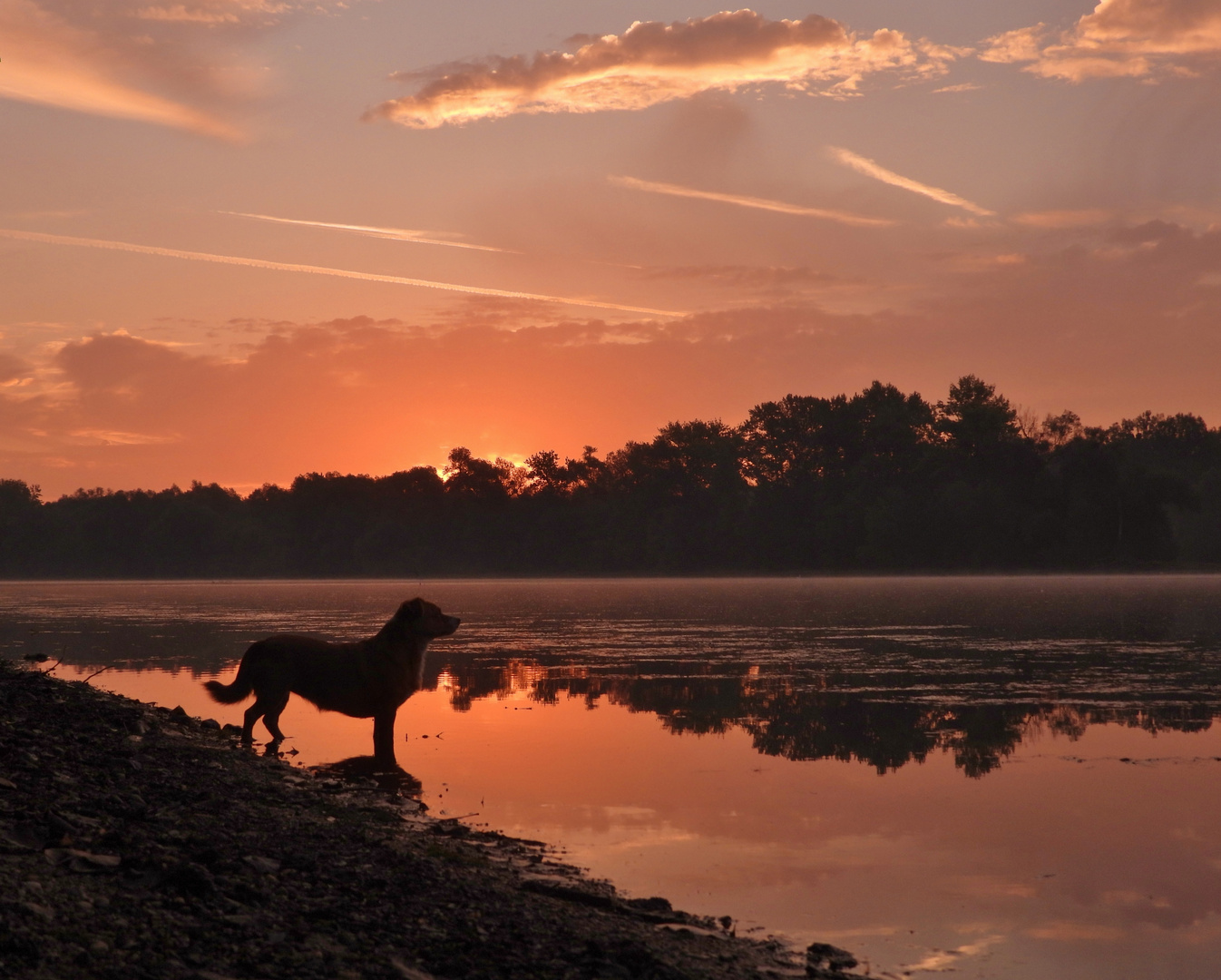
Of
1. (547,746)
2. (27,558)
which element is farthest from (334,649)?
(27,558)

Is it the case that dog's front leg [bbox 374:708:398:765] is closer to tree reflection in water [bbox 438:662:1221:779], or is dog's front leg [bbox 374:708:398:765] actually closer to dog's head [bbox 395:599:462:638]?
dog's head [bbox 395:599:462:638]

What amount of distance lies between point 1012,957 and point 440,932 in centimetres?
286

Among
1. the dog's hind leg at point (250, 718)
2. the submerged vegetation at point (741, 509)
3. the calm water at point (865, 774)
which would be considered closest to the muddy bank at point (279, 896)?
the calm water at point (865, 774)

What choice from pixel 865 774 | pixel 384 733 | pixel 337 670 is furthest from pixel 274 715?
pixel 865 774

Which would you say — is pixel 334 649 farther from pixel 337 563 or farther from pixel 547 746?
pixel 337 563

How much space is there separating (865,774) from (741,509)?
105210 mm

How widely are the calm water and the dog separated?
572 millimetres

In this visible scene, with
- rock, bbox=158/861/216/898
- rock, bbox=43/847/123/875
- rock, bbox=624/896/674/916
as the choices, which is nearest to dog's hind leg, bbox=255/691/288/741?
rock, bbox=43/847/123/875

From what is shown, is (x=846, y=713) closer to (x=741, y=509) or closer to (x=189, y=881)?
(x=189, y=881)

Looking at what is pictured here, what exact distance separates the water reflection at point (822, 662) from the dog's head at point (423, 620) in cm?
285

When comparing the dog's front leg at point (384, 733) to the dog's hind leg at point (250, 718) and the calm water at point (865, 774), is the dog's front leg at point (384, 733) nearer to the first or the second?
the calm water at point (865, 774)

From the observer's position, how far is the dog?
12.1 m

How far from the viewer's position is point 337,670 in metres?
12.2

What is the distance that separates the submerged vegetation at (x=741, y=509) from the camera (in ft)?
315
